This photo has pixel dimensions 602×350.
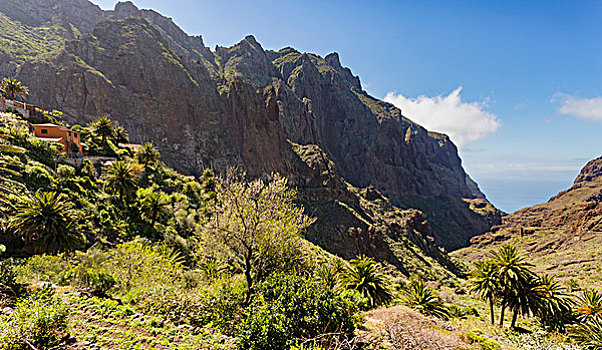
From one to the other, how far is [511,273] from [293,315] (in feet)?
70.0

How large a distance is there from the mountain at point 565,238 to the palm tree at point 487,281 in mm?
55615

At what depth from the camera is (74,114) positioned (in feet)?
295

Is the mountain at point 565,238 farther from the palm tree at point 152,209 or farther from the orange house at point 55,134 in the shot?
the orange house at point 55,134

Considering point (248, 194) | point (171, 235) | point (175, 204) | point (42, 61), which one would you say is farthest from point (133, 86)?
point (248, 194)

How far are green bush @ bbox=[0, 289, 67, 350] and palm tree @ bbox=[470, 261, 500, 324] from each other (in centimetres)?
2810

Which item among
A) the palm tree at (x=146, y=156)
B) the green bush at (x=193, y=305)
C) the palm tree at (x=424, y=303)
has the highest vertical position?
the palm tree at (x=146, y=156)

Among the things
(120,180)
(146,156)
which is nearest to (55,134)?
(146,156)

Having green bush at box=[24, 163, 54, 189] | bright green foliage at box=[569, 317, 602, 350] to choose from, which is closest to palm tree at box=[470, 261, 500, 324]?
bright green foliage at box=[569, 317, 602, 350]

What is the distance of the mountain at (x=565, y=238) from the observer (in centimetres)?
6988

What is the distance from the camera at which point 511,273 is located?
19875 mm

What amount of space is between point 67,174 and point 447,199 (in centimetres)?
21191

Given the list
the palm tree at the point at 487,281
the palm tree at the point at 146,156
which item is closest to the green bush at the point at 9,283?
the palm tree at the point at 487,281

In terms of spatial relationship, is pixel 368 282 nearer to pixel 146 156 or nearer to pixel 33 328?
pixel 33 328

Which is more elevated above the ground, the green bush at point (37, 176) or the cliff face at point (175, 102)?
the cliff face at point (175, 102)
